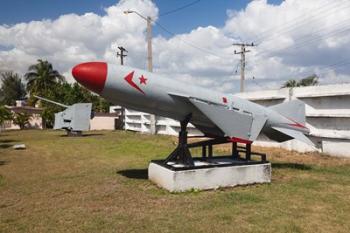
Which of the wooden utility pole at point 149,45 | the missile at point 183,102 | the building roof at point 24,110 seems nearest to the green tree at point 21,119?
the building roof at point 24,110

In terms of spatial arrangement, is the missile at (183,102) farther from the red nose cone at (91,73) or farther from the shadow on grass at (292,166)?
the shadow on grass at (292,166)

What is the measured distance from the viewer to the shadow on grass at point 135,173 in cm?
973

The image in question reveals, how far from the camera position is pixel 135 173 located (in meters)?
10.4

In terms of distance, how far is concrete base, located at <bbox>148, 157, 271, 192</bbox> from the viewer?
26.3 ft

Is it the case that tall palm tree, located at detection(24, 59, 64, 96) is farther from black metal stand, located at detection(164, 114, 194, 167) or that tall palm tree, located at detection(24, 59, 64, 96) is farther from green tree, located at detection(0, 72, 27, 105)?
black metal stand, located at detection(164, 114, 194, 167)

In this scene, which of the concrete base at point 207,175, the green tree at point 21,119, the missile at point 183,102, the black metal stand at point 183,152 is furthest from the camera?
the green tree at point 21,119

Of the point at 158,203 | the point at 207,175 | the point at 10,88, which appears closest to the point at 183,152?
the point at 207,175

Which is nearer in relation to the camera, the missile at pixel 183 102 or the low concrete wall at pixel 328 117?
the missile at pixel 183 102

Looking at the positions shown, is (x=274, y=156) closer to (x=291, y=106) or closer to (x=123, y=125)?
(x=291, y=106)

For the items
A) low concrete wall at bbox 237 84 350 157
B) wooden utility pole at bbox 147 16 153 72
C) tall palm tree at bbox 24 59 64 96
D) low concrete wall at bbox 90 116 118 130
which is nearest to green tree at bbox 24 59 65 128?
tall palm tree at bbox 24 59 64 96

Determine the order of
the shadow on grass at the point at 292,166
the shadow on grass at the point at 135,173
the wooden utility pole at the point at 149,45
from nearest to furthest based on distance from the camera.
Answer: the shadow on grass at the point at 135,173
the shadow on grass at the point at 292,166
the wooden utility pole at the point at 149,45

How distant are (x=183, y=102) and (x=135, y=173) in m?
3.27

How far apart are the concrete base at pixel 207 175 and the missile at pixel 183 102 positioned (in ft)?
2.63

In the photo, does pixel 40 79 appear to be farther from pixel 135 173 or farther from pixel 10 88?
pixel 135 173
